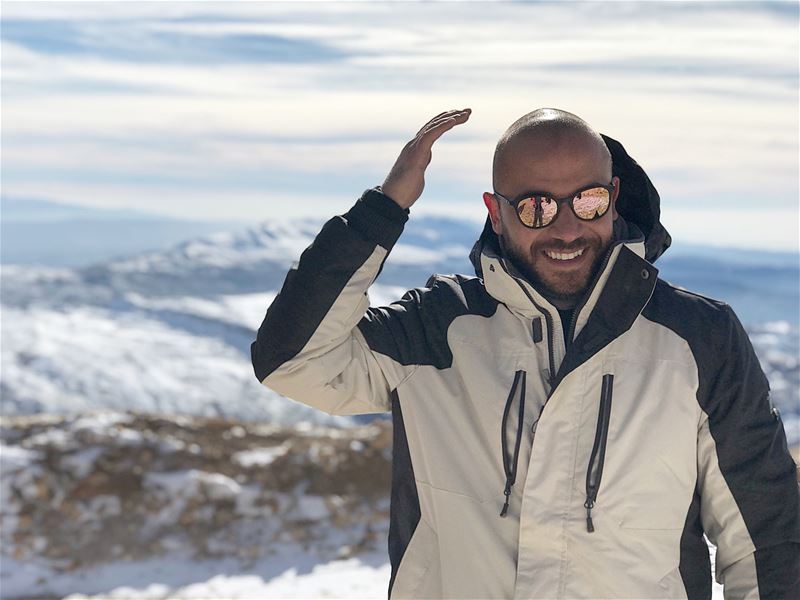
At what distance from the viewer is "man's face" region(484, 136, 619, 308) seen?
2895 mm

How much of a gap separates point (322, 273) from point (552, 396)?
72 centimetres

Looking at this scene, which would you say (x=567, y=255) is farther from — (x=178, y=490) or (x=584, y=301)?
(x=178, y=490)

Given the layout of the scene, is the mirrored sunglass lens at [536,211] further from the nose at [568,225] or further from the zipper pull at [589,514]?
the zipper pull at [589,514]

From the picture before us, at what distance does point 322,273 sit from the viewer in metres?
2.86

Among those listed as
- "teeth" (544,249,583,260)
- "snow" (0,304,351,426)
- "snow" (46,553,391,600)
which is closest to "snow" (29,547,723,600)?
"snow" (46,553,391,600)

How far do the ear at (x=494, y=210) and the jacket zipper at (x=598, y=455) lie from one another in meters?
0.60

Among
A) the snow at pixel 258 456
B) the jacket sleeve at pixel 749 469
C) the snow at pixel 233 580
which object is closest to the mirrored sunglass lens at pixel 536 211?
the jacket sleeve at pixel 749 469

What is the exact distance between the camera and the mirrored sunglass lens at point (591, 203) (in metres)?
2.89

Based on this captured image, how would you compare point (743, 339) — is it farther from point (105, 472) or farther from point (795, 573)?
point (105, 472)

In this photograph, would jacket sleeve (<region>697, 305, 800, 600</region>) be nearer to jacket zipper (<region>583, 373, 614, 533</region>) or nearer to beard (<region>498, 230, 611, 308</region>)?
jacket zipper (<region>583, 373, 614, 533</region>)

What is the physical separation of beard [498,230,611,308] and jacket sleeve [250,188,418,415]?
403 mm

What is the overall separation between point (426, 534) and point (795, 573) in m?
1.02

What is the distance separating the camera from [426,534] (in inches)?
114

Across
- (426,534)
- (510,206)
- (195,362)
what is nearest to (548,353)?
(510,206)
